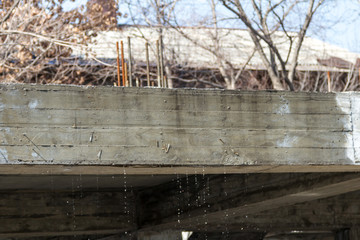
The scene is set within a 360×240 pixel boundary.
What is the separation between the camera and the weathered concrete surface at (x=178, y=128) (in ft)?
18.8

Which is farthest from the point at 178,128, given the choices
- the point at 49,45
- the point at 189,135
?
the point at 49,45

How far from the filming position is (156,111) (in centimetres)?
612

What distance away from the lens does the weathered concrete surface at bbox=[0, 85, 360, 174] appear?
18.8 feet

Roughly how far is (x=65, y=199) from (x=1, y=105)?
4102mm

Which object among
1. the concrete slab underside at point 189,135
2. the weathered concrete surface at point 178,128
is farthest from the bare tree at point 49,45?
the weathered concrete surface at point 178,128

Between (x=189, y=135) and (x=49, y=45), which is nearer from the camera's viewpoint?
(x=189, y=135)

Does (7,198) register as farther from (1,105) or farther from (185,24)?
(185,24)

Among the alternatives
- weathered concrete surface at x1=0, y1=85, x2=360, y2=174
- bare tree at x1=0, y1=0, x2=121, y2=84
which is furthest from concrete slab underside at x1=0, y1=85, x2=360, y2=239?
bare tree at x1=0, y1=0, x2=121, y2=84

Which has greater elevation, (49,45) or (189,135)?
(49,45)

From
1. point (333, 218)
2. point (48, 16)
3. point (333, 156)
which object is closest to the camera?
point (333, 156)

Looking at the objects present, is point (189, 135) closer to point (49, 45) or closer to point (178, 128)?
point (178, 128)

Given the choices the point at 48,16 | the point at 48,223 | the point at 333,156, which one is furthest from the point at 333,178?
the point at 48,16

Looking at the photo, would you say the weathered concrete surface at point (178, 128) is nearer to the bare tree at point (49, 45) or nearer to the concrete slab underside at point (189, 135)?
the concrete slab underside at point (189, 135)

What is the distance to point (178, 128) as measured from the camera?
20.1ft
